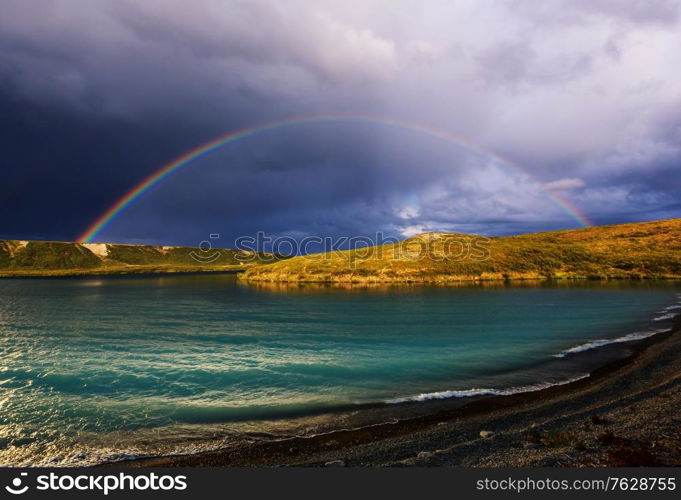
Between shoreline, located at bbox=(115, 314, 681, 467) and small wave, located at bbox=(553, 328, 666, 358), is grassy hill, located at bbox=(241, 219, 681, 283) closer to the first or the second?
small wave, located at bbox=(553, 328, 666, 358)

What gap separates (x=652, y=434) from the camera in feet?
50.1

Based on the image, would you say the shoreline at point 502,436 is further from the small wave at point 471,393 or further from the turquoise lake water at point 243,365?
the turquoise lake water at point 243,365

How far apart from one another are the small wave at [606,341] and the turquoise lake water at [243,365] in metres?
0.21

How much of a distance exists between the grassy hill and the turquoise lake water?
81948 mm

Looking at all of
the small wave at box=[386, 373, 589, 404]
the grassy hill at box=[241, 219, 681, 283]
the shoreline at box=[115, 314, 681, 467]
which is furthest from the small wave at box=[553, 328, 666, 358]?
the grassy hill at box=[241, 219, 681, 283]

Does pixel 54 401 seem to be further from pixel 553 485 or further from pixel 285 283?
pixel 285 283

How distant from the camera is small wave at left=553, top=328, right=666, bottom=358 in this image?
3811 cm

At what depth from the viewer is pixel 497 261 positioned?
16575 cm

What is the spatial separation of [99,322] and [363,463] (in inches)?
2687

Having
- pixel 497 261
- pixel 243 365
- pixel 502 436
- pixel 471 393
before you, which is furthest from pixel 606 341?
pixel 497 261

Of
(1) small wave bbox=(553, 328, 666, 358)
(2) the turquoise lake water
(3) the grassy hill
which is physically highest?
(3) the grassy hill

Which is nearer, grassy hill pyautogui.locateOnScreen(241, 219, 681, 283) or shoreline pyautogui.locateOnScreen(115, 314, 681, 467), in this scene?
shoreline pyautogui.locateOnScreen(115, 314, 681, 467)

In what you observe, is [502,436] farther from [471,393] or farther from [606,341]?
[606,341]

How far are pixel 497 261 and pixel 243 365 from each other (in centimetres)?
15481
